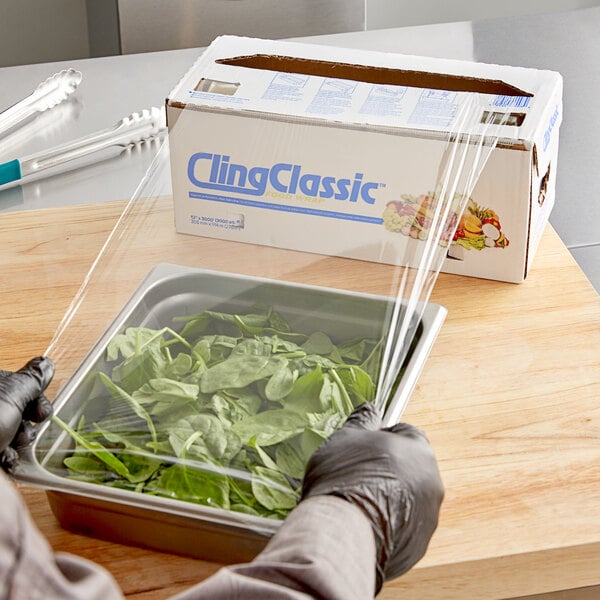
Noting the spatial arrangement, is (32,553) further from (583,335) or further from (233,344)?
(583,335)

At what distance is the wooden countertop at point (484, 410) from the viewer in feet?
3.00

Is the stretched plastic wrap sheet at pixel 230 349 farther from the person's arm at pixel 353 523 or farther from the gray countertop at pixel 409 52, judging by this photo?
the gray countertop at pixel 409 52

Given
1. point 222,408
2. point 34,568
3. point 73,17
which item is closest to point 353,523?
point 222,408

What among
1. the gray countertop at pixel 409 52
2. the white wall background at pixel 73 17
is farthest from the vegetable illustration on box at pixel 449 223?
the white wall background at pixel 73 17

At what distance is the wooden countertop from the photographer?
91 centimetres

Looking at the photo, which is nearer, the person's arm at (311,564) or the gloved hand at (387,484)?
the person's arm at (311,564)

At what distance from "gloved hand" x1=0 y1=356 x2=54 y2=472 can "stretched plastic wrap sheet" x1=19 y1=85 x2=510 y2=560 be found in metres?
0.02

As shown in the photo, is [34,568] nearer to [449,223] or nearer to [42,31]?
[449,223]

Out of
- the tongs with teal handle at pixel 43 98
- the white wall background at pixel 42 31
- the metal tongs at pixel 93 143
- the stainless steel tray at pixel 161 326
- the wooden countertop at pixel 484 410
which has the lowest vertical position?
the white wall background at pixel 42 31

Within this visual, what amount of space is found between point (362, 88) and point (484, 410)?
0.43 m

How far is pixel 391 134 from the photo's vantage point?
1174 millimetres

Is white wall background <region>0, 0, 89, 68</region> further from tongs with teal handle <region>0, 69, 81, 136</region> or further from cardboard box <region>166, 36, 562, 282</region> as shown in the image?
→ cardboard box <region>166, 36, 562, 282</region>

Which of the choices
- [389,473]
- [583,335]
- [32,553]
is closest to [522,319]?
[583,335]

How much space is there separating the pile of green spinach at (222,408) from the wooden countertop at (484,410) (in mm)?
80
